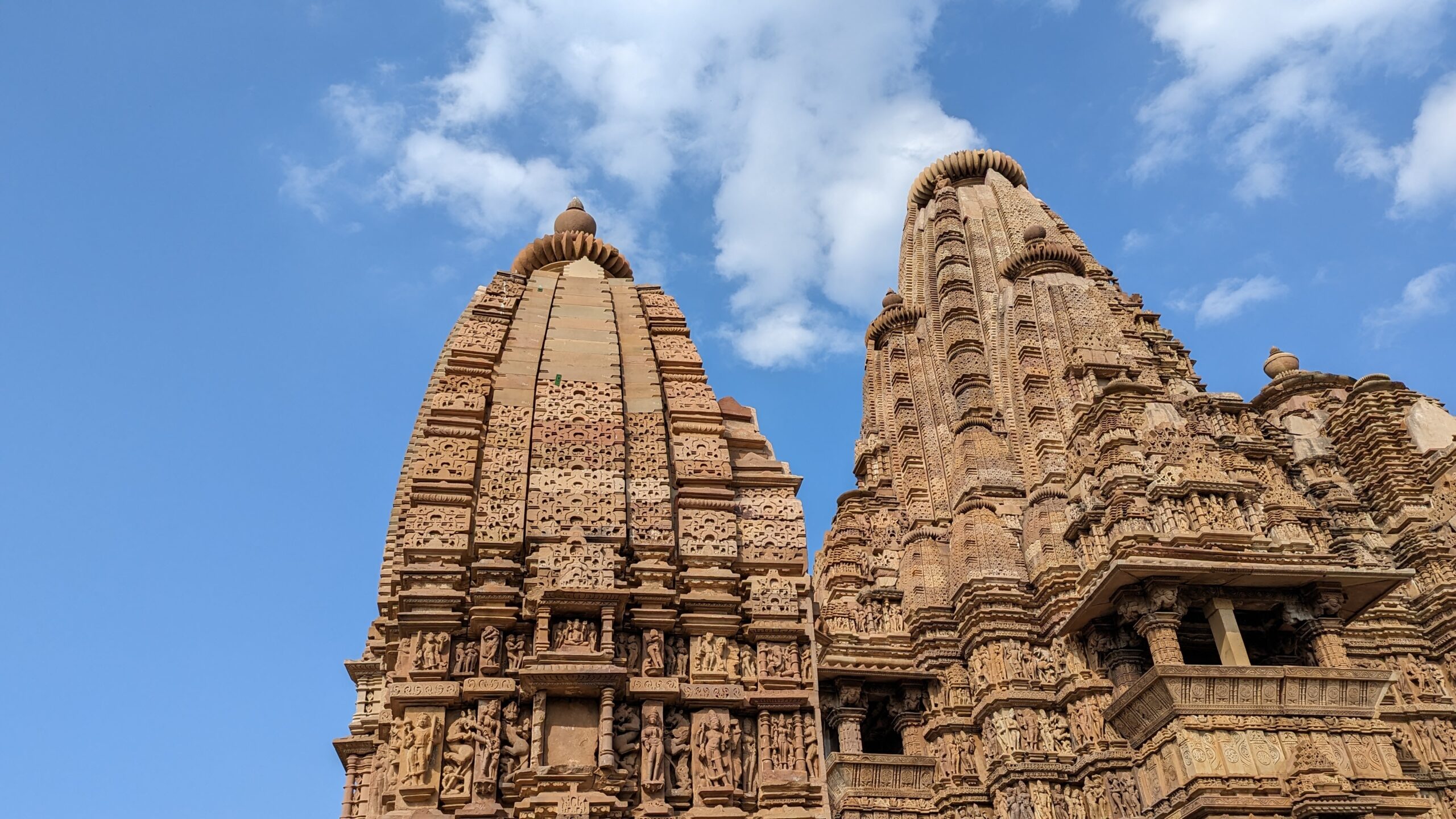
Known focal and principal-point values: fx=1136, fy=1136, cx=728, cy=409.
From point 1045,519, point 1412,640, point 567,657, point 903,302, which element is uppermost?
point 903,302

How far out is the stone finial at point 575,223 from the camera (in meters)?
12.2

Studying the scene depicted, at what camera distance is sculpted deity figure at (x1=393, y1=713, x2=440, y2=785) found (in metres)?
7.01

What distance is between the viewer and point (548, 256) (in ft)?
38.7

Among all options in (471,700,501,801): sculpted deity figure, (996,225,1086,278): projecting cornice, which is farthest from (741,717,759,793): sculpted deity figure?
(996,225,1086,278): projecting cornice

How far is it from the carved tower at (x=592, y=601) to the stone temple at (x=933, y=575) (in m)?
0.02

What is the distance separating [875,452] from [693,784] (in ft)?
86.4

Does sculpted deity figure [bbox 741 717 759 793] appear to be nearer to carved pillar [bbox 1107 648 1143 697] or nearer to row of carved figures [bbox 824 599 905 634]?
carved pillar [bbox 1107 648 1143 697]

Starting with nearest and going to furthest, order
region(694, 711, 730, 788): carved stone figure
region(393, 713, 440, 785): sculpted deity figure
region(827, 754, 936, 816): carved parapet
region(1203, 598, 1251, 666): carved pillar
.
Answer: region(393, 713, 440, 785): sculpted deity figure, region(694, 711, 730, 788): carved stone figure, region(1203, 598, 1251, 666): carved pillar, region(827, 754, 936, 816): carved parapet

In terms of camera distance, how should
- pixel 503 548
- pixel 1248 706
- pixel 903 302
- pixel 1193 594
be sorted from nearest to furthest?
A: pixel 503 548, pixel 1248 706, pixel 1193 594, pixel 903 302

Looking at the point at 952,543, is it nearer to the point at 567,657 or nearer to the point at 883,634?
the point at 883,634

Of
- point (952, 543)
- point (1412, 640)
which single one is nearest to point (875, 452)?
point (952, 543)

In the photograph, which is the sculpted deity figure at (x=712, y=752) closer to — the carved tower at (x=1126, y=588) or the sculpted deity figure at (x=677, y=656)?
the sculpted deity figure at (x=677, y=656)

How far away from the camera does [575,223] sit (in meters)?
12.3

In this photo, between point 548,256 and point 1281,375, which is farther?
point 1281,375
